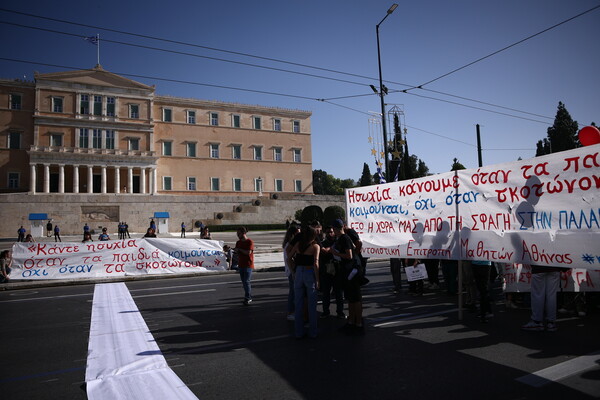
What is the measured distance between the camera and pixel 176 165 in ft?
165

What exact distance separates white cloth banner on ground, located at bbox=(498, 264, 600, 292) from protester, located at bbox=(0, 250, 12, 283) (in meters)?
14.0

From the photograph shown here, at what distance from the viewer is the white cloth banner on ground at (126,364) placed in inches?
155

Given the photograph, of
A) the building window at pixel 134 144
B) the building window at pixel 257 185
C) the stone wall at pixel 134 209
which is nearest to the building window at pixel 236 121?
the building window at pixel 257 185

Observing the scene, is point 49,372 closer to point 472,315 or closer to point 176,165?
point 472,315

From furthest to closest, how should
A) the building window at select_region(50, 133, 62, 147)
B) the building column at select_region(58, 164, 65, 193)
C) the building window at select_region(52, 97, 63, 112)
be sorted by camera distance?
1. the building window at select_region(52, 97, 63, 112)
2. the building window at select_region(50, 133, 62, 147)
3. the building column at select_region(58, 164, 65, 193)

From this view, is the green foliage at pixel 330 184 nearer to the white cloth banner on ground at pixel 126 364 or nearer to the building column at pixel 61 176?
the building column at pixel 61 176

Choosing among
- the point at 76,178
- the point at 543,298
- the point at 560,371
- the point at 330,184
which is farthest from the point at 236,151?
the point at 560,371

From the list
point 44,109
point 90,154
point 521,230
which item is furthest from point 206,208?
point 521,230

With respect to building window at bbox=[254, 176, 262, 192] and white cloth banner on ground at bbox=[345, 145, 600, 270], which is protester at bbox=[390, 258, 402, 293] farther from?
building window at bbox=[254, 176, 262, 192]

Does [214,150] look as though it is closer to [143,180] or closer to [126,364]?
[143,180]

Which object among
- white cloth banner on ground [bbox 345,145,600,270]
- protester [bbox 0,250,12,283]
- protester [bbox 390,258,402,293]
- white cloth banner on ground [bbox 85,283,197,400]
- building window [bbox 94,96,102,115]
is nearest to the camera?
white cloth banner on ground [bbox 85,283,197,400]

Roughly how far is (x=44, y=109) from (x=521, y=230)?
171 ft

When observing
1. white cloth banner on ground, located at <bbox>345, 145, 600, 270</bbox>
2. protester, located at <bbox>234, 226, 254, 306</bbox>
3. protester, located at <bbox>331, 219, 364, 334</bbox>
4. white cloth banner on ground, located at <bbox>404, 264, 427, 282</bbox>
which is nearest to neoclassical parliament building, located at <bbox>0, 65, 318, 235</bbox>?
protester, located at <bbox>234, 226, 254, 306</bbox>

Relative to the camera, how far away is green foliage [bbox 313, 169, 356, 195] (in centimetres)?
9393
